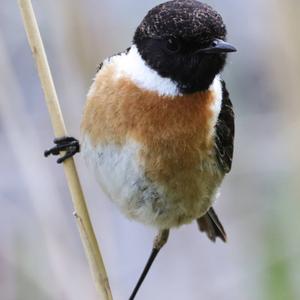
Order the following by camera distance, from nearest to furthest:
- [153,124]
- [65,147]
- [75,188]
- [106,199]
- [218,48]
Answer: [75,188]
[218,48]
[153,124]
[65,147]
[106,199]

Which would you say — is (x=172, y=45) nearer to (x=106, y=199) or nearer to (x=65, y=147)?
(x=65, y=147)

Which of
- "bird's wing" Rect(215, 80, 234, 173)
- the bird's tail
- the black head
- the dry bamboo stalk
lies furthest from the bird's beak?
the bird's tail

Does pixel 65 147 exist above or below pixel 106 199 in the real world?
above

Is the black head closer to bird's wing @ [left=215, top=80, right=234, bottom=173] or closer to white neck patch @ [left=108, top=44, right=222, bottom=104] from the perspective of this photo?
white neck patch @ [left=108, top=44, right=222, bottom=104]

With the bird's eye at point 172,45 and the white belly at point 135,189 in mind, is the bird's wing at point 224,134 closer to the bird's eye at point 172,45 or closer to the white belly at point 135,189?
the white belly at point 135,189

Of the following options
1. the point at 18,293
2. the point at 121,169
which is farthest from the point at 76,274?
the point at 121,169

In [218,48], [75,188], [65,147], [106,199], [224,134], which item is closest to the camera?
[75,188]

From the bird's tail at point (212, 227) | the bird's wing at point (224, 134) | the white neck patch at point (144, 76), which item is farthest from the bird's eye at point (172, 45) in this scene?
the bird's tail at point (212, 227)

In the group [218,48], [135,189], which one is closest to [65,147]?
[135,189]
